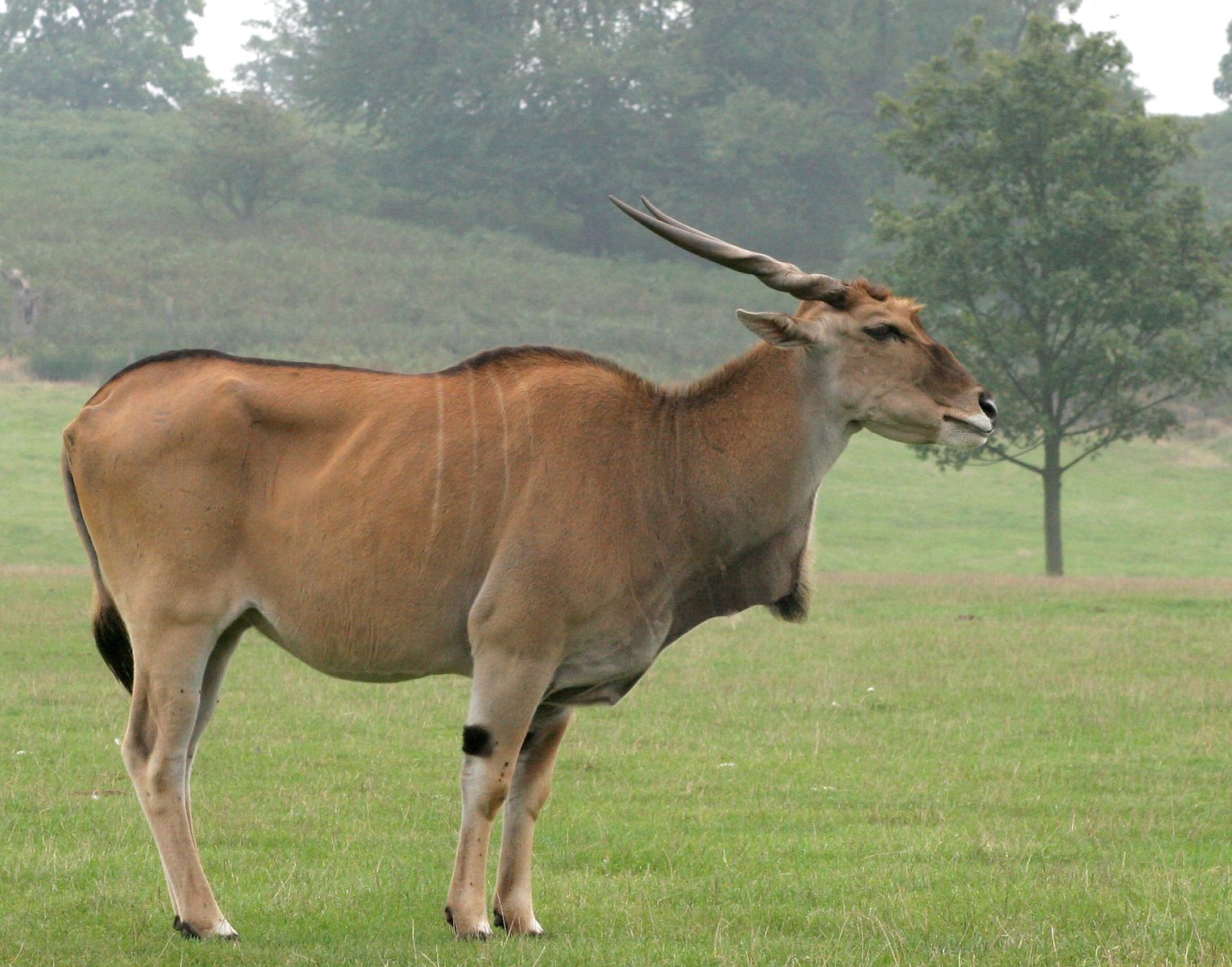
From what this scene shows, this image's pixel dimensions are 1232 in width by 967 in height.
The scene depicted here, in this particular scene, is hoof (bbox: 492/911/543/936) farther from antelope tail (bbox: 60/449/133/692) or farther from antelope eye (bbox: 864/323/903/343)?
antelope eye (bbox: 864/323/903/343)

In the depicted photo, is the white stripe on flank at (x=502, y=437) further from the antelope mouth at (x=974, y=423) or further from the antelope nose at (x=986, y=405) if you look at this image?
the antelope nose at (x=986, y=405)

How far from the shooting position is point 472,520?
6.71 meters

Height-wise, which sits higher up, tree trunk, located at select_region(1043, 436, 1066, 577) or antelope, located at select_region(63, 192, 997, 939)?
antelope, located at select_region(63, 192, 997, 939)

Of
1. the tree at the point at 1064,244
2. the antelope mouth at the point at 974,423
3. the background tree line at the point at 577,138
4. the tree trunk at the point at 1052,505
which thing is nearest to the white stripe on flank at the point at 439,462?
the antelope mouth at the point at 974,423

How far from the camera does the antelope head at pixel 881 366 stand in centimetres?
688

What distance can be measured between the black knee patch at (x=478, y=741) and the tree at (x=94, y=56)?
316 ft

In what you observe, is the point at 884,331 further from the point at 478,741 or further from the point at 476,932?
the point at 476,932

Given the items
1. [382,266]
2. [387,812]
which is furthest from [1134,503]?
[387,812]

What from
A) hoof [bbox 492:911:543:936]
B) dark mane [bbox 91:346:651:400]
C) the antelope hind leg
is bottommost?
hoof [bbox 492:911:543:936]

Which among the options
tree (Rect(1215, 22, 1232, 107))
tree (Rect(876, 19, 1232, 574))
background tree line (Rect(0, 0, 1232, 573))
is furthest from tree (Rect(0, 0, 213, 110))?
tree (Rect(876, 19, 1232, 574))

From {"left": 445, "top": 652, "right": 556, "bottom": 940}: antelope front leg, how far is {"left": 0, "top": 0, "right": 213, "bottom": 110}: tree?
3798 inches

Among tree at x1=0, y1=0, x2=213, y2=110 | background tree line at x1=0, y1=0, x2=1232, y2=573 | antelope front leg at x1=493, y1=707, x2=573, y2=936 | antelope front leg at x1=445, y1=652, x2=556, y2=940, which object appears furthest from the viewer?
tree at x1=0, y1=0, x2=213, y2=110

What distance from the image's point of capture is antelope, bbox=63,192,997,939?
6578 millimetres

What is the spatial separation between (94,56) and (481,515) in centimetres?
9868
